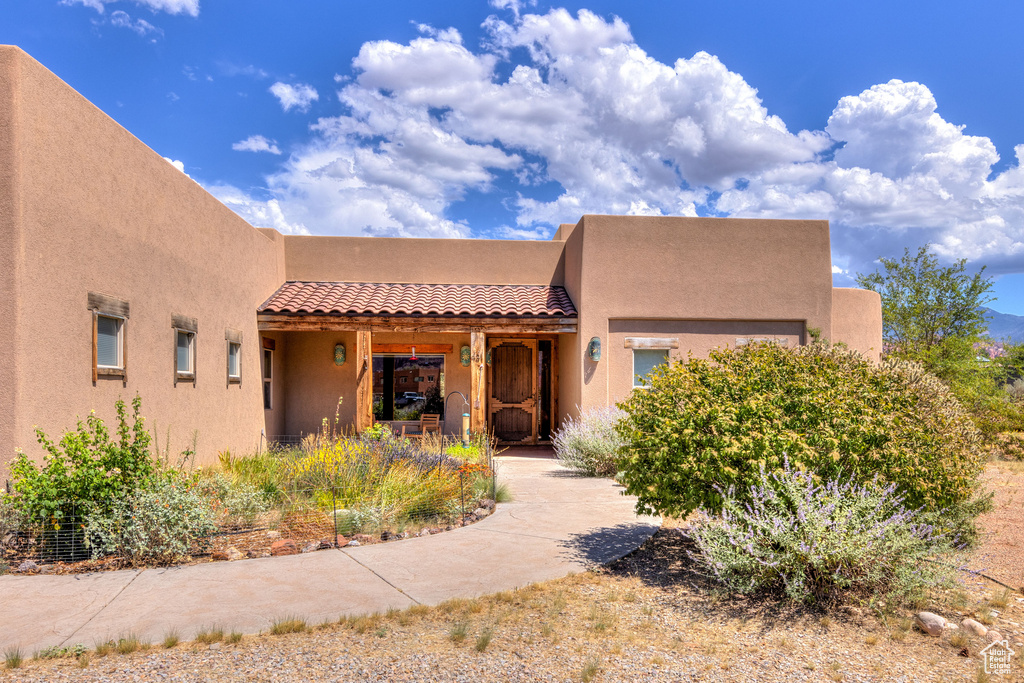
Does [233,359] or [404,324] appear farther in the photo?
[404,324]

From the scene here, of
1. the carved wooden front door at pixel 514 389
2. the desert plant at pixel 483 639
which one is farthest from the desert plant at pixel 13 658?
the carved wooden front door at pixel 514 389

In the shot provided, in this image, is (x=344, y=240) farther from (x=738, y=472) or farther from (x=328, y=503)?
(x=738, y=472)

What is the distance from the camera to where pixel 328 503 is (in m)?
7.08

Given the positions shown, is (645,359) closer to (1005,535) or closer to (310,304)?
(310,304)

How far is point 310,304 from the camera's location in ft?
41.4

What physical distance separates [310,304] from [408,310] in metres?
1.90

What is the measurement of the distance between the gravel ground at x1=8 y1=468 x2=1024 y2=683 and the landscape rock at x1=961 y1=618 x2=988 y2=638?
16 centimetres

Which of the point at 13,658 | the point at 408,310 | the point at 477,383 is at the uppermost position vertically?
the point at 408,310

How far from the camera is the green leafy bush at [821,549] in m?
4.50

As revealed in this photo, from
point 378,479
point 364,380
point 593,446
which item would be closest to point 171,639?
point 378,479

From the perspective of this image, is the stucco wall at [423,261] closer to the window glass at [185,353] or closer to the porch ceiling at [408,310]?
the porch ceiling at [408,310]

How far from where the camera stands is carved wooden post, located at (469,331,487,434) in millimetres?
12648

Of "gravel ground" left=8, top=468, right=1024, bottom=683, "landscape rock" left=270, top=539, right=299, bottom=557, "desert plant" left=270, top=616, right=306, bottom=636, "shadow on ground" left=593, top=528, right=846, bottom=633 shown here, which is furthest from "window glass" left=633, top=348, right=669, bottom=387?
"desert plant" left=270, top=616, right=306, bottom=636

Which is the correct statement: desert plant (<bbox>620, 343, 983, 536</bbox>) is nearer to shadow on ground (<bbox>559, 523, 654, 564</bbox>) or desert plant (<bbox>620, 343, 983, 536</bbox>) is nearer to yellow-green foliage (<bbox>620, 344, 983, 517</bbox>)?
yellow-green foliage (<bbox>620, 344, 983, 517</bbox>)
